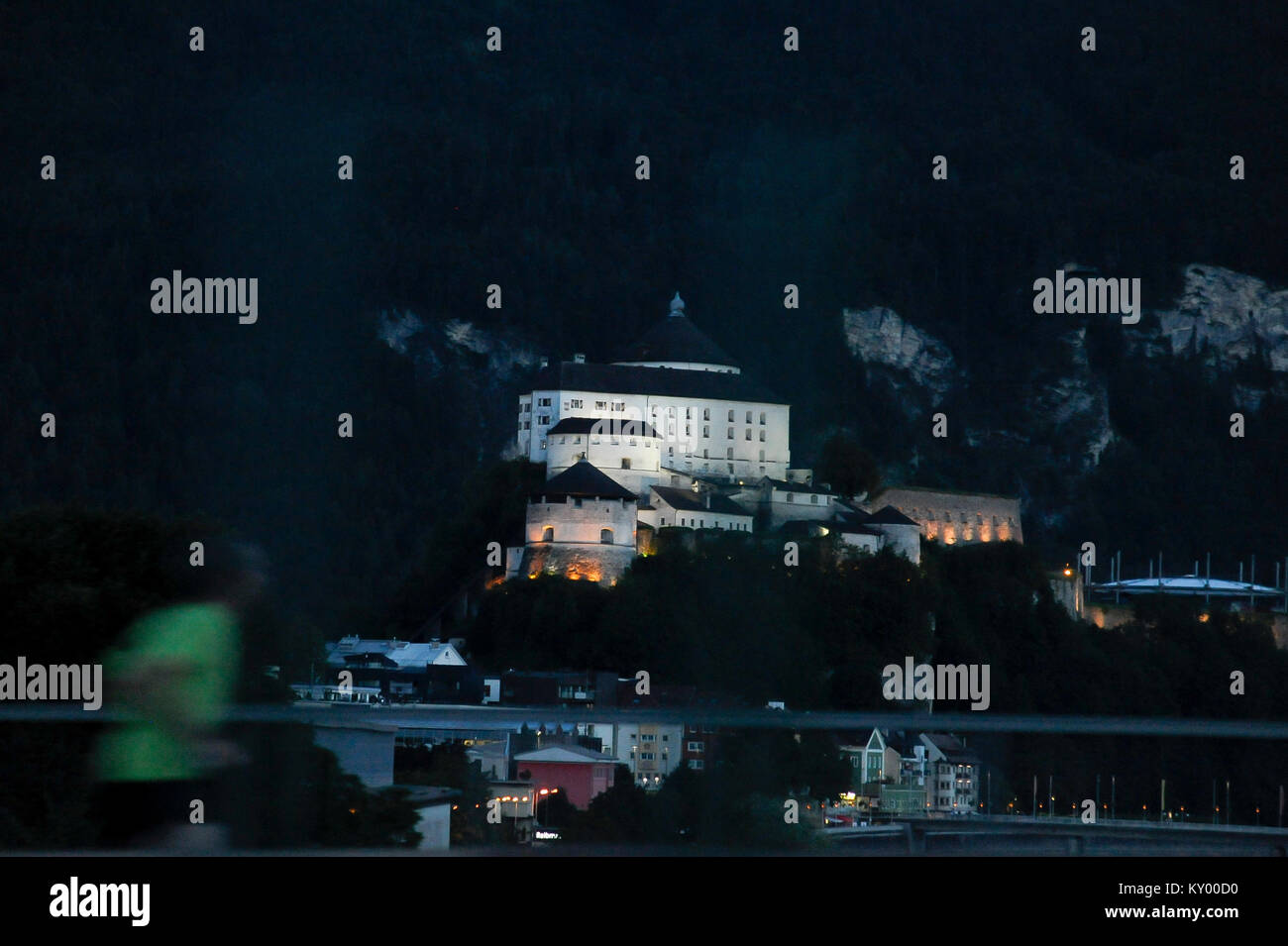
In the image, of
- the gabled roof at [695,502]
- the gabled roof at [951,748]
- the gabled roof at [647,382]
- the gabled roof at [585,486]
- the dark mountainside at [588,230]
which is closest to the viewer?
the gabled roof at [951,748]

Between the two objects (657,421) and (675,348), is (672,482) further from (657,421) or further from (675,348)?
(675,348)

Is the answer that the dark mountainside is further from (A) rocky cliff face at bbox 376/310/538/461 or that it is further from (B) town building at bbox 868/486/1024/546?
(B) town building at bbox 868/486/1024/546

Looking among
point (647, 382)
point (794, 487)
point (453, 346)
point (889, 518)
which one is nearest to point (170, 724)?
point (889, 518)

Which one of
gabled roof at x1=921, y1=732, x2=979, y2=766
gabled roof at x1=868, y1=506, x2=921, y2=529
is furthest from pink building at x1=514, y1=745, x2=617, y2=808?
gabled roof at x1=868, y1=506, x2=921, y2=529

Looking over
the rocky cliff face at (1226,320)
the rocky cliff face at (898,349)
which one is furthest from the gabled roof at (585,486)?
the rocky cliff face at (1226,320)

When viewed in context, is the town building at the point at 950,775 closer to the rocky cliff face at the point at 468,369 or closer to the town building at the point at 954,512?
the town building at the point at 954,512

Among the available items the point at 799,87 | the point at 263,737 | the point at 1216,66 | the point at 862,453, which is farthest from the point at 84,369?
the point at 263,737
